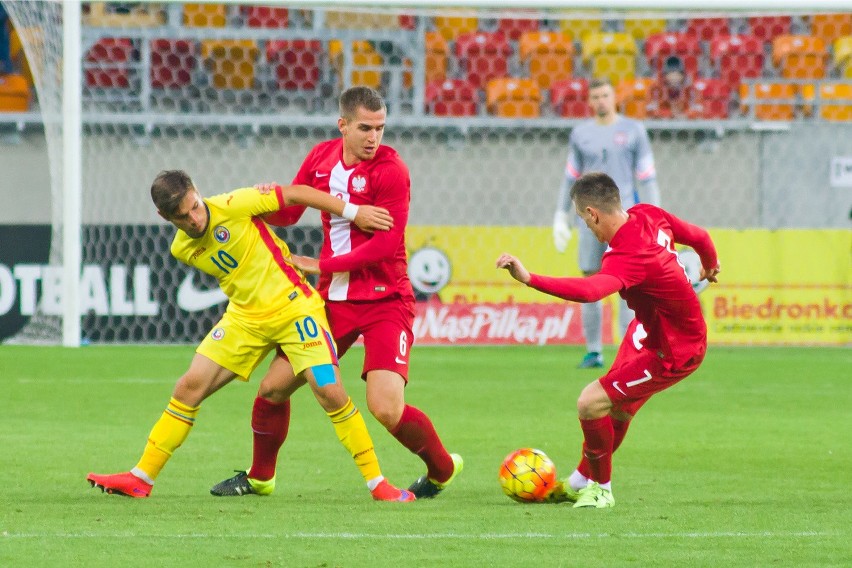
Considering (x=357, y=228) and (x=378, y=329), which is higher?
(x=357, y=228)

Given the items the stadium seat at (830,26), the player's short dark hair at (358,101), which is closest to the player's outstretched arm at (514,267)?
the player's short dark hair at (358,101)

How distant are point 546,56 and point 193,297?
21.4 feet

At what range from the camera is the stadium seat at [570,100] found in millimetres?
16719

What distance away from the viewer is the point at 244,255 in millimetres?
→ 5461

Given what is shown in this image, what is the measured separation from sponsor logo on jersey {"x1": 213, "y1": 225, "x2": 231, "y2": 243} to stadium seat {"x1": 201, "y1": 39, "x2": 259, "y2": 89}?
11.0 m

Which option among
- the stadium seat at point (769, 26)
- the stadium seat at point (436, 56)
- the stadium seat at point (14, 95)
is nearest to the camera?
the stadium seat at point (14, 95)

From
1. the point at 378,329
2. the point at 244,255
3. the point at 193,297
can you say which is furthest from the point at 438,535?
the point at 193,297

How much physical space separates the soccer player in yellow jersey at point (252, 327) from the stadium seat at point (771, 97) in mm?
11810

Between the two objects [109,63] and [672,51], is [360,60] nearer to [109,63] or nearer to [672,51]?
[109,63]

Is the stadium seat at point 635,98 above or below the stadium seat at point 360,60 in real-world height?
below

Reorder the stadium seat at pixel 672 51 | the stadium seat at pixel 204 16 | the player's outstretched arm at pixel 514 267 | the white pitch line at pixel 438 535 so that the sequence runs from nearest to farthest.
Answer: the white pitch line at pixel 438 535 < the player's outstretched arm at pixel 514 267 < the stadium seat at pixel 204 16 < the stadium seat at pixel 672 51

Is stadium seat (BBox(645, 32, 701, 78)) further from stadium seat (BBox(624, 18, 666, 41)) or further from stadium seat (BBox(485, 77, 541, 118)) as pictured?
stadium seat (BBox(485, 77, 541, 118))

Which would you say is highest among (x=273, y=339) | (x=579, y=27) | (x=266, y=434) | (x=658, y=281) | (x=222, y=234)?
(x=579, y=27)

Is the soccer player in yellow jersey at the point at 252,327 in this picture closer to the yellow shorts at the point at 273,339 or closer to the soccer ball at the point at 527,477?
the yellow shorts at the point at 273,339
